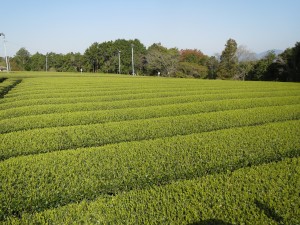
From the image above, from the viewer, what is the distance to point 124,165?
270 inches

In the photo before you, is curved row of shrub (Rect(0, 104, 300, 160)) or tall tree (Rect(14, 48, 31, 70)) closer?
curved row of shrub (Rect(0, 104, 300, 160))

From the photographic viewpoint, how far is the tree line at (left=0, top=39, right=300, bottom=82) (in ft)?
172

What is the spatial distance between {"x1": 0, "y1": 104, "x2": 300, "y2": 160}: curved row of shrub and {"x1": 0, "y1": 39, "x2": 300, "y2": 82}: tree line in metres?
40.1

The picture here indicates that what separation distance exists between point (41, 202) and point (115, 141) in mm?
4340

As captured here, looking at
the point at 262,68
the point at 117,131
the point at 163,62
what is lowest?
the point at 117,131

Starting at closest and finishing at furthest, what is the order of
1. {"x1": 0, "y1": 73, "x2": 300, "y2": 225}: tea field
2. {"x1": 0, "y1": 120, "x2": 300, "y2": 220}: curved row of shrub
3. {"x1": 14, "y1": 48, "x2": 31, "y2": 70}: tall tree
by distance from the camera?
{"x1": 0, "y1": 73, "x2": 300, "y2": 225}: tea field
{"x1": 0, "y1": 120, "x2": 300, "y2": 220}: curved row of shrub
{"x1": 14, "y1": 48, "x2": 31, "y2": 70}: tall tree

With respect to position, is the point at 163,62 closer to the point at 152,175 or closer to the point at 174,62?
the point at 174,62

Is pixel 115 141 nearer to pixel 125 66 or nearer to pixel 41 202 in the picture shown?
pixel 41 202

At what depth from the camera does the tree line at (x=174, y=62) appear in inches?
2067

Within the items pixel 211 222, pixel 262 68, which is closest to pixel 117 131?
pixel 211 222

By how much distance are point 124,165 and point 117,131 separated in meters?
3.60

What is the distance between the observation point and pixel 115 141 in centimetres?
947

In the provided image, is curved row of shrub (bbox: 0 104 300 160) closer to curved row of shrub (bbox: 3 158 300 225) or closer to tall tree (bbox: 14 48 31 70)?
curved row of shrub (bbox: 3 158 300 225)

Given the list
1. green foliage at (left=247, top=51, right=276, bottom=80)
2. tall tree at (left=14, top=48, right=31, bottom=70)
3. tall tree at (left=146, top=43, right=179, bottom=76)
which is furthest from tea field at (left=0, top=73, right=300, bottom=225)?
tall tree at (left=14, top=48, right=31, bottom=70)
